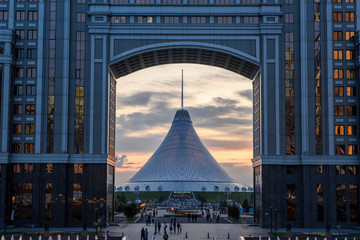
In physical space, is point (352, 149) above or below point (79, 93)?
below

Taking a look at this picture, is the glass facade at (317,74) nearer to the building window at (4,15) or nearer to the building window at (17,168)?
the building window at (17,168)

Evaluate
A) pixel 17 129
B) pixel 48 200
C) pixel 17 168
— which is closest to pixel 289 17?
pixel 17 129

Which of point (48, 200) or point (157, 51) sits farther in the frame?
point (157, 51)

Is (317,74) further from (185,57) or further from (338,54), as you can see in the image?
(185,57)

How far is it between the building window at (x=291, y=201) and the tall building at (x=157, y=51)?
0.50ft

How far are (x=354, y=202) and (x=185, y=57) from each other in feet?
119

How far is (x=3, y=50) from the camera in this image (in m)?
80.6

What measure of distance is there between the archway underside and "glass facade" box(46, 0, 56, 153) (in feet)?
30.6

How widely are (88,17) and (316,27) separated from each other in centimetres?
3591

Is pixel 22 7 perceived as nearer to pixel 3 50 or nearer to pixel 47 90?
pixel 3 50

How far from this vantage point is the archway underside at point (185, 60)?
282 feet

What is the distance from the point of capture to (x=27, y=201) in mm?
79938

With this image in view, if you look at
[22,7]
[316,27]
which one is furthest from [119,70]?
[316,27]

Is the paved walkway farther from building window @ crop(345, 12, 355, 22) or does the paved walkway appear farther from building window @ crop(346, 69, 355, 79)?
building window @ crop(345, 12, 355, 22)
